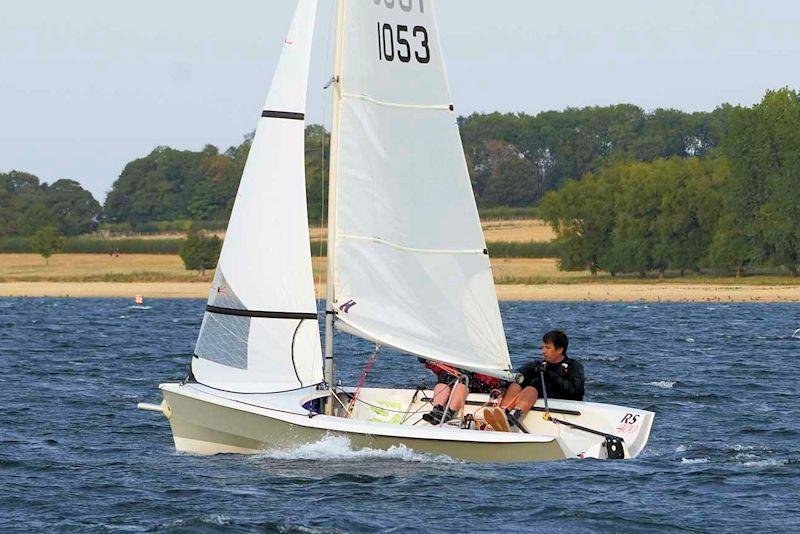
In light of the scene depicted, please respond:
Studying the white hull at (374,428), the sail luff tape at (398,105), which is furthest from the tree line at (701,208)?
the sail luff tape at (398,105)

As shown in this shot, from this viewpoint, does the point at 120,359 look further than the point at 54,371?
Yes

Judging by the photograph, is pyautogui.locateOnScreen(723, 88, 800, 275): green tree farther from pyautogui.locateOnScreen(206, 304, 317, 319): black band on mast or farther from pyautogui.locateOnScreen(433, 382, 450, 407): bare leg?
pyautogui.locateOnScreen(206, 304, 317, 319): black band on mast

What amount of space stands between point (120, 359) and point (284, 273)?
63.9 feet

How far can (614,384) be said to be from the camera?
100 feet

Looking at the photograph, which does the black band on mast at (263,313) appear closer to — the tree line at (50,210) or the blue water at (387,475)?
the blue water at (387,475)

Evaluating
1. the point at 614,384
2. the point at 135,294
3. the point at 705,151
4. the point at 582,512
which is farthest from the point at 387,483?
the point at 705,151

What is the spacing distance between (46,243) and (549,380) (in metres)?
103

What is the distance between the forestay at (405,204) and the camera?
1858cm

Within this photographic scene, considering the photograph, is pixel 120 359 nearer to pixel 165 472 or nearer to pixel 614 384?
pixel 614 384

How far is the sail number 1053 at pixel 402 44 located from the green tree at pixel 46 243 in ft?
337

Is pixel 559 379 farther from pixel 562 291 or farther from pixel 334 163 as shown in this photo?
pixel 562 291

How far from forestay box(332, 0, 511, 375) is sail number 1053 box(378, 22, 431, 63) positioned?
12mm

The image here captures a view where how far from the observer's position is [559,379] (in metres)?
19.4

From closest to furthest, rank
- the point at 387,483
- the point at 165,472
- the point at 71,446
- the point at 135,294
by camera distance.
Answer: the point at 387,483 → the point at 165,472 → the point at 71,446 → the point at 135,294
